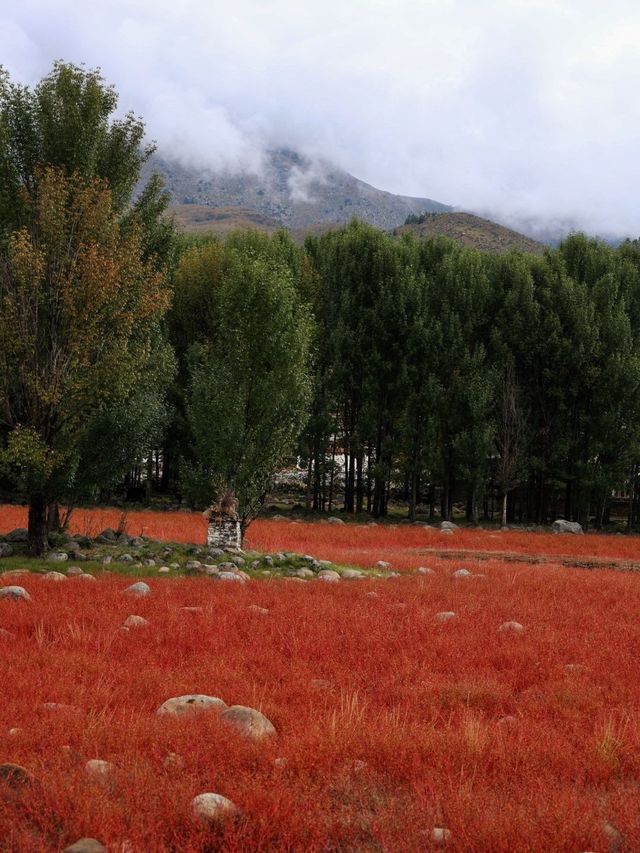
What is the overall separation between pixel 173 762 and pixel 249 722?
2.88ft

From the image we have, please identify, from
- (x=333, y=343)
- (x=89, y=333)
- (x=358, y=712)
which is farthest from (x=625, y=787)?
(x=333, y=343)

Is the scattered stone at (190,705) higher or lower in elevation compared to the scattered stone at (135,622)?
higher

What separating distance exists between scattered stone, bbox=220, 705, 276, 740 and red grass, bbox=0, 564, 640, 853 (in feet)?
0.47

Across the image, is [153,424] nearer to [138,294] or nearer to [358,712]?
[138,294]

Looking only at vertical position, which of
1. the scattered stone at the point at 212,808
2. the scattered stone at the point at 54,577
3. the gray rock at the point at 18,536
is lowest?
the gray rock at the point at 18,536

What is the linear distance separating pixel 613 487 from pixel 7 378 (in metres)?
33.6

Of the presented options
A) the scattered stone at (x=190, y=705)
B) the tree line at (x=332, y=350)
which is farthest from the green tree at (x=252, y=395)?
the scattered stone at (x=190, y=705)

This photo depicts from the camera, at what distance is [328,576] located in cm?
1502

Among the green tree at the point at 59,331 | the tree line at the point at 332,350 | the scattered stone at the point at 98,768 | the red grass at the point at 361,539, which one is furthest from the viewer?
the red grass at the point at 361,539

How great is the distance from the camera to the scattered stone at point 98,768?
4221 millimetres

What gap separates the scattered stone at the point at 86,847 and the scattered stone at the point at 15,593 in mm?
7567

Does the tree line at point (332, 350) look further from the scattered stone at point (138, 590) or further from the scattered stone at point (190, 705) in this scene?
the scattered stone at point (190, 705)

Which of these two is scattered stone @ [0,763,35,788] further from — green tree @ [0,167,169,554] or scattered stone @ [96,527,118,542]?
scattered stone @ [96,527,118,542]

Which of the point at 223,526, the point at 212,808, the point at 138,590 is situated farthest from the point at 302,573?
the point at 212,808
